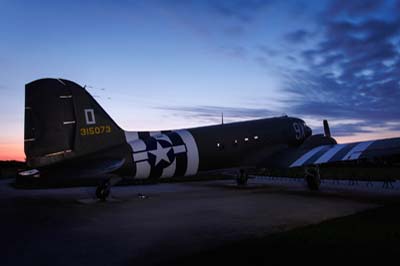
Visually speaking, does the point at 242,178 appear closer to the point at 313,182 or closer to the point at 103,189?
the point at 313,182

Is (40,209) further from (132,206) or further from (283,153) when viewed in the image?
(283,153)

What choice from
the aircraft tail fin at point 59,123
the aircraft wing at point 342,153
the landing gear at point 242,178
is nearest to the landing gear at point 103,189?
the aircraft tail fin at point 59,123

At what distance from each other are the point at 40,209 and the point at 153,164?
5.31 metres

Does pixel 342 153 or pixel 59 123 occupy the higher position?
pixel 59 123

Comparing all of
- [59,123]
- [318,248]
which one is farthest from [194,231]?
[59,123]

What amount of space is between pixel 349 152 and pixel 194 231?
461 inches

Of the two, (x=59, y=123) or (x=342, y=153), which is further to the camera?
(x=342, y=153)

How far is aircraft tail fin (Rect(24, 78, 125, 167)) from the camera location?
1588 centimetres

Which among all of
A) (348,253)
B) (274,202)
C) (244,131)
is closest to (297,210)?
(274,202)

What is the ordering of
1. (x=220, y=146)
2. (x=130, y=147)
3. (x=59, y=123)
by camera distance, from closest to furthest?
1. (x=59, y=123)
2. (x=130, y=147)
3. (x=220, y=146)

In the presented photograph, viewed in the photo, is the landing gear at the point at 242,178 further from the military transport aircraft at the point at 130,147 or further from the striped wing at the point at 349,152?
the striped wing at the point at 349,152

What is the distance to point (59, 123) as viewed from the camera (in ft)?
53.3

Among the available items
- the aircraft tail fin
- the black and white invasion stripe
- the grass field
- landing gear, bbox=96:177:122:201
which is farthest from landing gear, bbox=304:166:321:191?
the aircraft tail fin

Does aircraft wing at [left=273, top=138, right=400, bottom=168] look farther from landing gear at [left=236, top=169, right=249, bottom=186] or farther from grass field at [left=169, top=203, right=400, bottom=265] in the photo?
grass field at [left=169, top=203, right=400, bottom=265]
